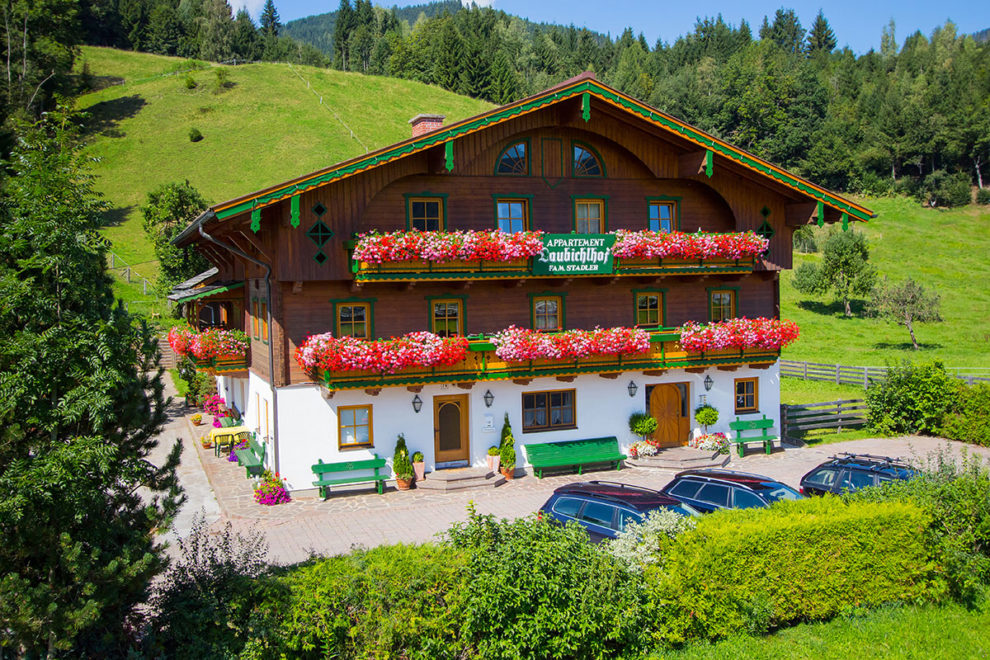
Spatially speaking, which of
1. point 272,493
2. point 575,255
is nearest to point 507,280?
point 575,255

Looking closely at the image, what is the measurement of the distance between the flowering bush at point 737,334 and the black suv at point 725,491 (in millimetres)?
7219

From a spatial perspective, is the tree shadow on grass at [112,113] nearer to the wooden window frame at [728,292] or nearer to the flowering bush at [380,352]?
the flowering bush at [380,352]

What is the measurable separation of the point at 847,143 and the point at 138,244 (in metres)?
99.3

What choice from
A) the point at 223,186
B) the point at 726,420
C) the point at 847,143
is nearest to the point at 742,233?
the point at 726,420

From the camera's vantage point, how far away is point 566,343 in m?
22.1

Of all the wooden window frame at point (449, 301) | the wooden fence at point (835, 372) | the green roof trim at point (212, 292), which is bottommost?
the wooden fence at point (835, 372)

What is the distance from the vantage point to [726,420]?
83.3 ft

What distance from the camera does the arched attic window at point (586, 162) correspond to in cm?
2389

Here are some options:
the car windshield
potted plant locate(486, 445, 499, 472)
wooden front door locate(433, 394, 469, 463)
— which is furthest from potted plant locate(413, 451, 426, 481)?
the car windshield

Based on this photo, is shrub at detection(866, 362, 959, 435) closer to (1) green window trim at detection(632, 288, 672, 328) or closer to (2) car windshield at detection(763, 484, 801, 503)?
(1) green window trim at detection(632, 288, 672, 328)

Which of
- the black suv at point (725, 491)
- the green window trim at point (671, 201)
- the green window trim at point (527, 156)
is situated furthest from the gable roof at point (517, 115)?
the black suv at point (725, 491)

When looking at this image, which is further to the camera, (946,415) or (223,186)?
(223,186)

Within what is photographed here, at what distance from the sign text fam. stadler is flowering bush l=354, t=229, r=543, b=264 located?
0.47 m

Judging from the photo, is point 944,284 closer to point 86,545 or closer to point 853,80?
point 86,545
